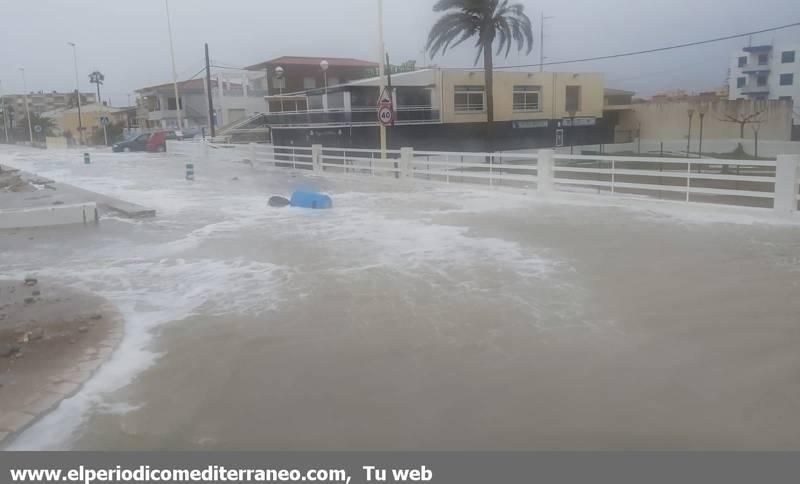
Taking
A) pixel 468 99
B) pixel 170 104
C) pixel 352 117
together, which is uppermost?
pixel 170 104

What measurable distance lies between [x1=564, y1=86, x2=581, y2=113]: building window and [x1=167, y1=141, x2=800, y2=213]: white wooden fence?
10289 mm

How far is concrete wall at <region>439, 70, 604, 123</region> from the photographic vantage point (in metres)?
43.7

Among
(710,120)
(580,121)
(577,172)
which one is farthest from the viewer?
(580,121)

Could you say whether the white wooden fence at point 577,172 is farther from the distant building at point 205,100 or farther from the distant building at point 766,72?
the distant building at point 766,72

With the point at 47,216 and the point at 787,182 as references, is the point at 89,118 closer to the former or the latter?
the point at 47,216

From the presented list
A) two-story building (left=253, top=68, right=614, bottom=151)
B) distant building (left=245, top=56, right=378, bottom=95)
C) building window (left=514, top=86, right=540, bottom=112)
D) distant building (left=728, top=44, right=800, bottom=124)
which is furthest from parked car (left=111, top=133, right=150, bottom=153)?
distant building (left=728, top=44, right=800, bottom=124)

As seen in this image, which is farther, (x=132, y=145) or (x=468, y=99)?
(x=132, y=145)

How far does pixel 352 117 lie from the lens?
39344 millimetres

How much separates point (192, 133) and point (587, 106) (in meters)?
34.6

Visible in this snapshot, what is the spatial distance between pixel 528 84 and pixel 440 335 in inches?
1715

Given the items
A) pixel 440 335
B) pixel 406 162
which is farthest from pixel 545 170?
pixel 440 335

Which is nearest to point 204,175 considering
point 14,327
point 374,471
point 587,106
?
point 14,327

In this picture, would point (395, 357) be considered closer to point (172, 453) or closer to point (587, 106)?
point (172, 453)

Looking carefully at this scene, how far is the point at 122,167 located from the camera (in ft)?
104
